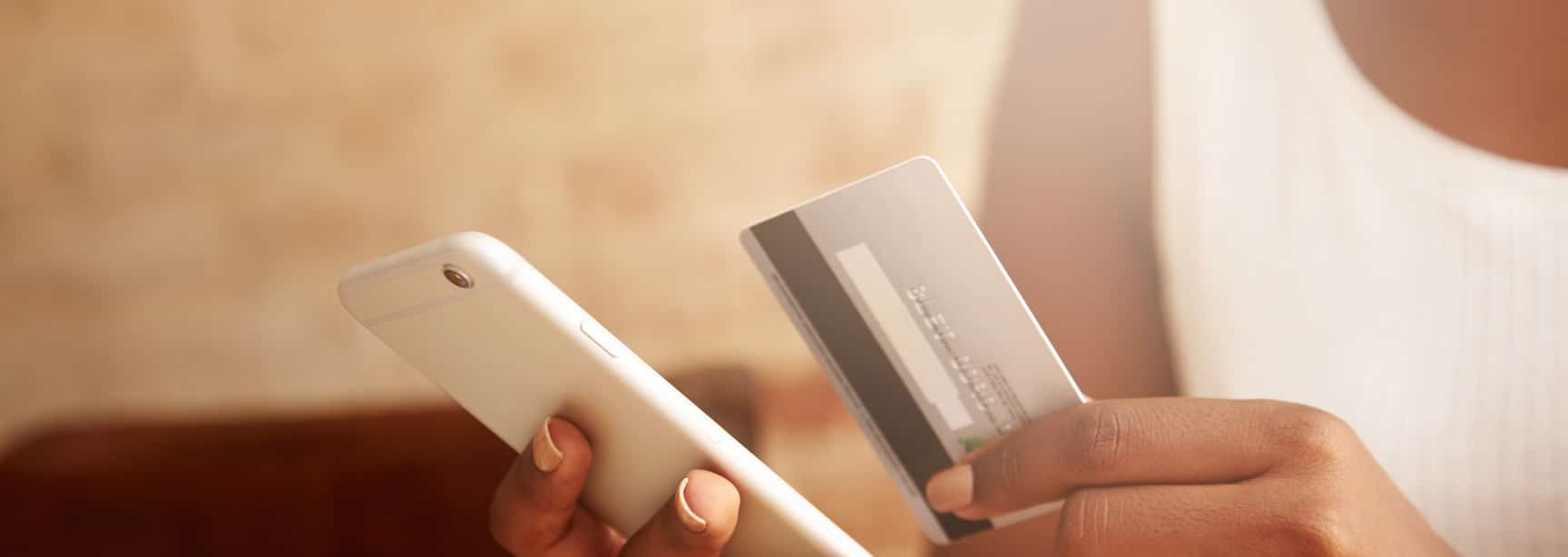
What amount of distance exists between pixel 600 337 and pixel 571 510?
16 cm

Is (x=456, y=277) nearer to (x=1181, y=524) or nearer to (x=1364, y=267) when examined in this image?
(x=1181, y=524)

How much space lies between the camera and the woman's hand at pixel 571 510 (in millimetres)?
469

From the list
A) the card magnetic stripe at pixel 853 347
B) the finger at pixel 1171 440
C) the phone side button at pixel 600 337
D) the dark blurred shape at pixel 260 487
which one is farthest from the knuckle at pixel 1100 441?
the dark blurred shape at pixel 260 487

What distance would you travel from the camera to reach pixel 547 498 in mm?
522

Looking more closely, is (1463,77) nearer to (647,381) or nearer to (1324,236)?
(1324,236)

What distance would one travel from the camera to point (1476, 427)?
0.63 m

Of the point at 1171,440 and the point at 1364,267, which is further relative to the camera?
the point at 1364,267

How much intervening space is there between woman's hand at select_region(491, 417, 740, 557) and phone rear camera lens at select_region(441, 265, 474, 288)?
0.10 meters

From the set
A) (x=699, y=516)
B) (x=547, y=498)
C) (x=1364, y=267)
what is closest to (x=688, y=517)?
(x=699, y=516)

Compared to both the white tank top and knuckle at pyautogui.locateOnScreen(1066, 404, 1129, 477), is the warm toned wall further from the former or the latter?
knuckle at pyautogui.locateOnScreen(1066, 404, 1129, 477)
